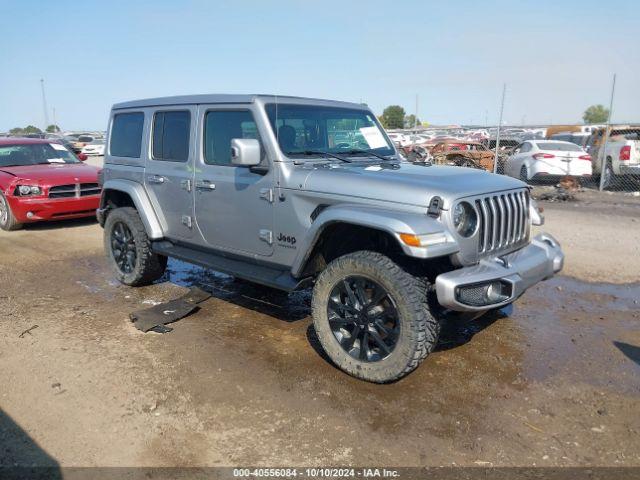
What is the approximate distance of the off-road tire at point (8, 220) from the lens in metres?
8.77

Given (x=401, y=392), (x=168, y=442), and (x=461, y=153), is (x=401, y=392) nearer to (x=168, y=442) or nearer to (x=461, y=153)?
(x=168, y=442)

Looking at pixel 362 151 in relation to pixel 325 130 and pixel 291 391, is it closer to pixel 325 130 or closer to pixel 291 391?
pixel 325 130

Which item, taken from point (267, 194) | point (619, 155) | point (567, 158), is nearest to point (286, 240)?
point (267, 194)

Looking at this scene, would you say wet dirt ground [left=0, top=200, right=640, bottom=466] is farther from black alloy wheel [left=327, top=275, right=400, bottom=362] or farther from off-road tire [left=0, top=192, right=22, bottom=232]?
off-road tire [left=0, top=192, right=22, bottom=232]

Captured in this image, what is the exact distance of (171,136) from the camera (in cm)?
512

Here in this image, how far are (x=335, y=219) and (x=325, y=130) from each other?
1.34 meters

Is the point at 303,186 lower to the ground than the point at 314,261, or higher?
higher

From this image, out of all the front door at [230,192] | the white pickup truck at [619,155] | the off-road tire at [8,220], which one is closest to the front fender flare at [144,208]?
the front door at [230,192]

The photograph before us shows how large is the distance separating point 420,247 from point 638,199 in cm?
1138

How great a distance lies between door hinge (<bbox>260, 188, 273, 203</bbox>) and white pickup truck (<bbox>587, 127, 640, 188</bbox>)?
38.9 feet

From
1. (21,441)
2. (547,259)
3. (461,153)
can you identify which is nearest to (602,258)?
(547,259)

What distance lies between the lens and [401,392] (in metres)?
3.55

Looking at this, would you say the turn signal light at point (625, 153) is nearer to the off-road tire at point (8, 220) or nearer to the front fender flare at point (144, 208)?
the front fender flare at point (144, 208)

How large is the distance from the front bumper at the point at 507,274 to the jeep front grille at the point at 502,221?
0.09 metres
